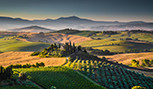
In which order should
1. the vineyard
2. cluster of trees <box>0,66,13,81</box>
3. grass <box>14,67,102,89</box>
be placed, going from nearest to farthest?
1. cluster of trees <box>0,66,13,81</box>
2. grass <box>14,67,102,89</box>
3. the vineyard

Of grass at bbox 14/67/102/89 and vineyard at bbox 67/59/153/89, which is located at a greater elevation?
grass at bbox 14/67/102/89

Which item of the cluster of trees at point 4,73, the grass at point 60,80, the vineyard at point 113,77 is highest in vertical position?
the cluster of trees at point 4,73

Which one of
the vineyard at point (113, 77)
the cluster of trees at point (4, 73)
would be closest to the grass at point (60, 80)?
the vineyard at point (113, 77)

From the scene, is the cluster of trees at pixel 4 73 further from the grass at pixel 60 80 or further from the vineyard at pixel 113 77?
the vineyard at pixel 113 77

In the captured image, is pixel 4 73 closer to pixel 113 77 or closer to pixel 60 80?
pixel 60 80

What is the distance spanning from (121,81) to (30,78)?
114 feet

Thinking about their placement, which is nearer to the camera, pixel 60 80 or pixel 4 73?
pixel 4 73

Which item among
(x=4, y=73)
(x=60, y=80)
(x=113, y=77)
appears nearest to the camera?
(x=4, y=73)

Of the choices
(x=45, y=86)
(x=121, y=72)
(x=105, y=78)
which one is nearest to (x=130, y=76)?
(x=121, y=72)

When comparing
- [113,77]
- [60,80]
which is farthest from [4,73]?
[113,77]

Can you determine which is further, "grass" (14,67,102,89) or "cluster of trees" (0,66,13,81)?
"grass" (14,67,102,89)

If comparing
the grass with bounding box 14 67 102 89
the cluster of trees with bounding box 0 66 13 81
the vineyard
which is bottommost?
the vineyard

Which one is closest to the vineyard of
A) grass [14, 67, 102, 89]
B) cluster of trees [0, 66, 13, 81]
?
grass [14, 67, 102, 89]

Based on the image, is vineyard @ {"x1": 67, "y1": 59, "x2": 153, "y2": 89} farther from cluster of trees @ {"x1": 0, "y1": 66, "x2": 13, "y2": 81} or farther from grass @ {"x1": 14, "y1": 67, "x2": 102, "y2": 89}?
cluster of trees @ {"x1": 0, "y1": 66, "x2": 13, "y2": 81}
